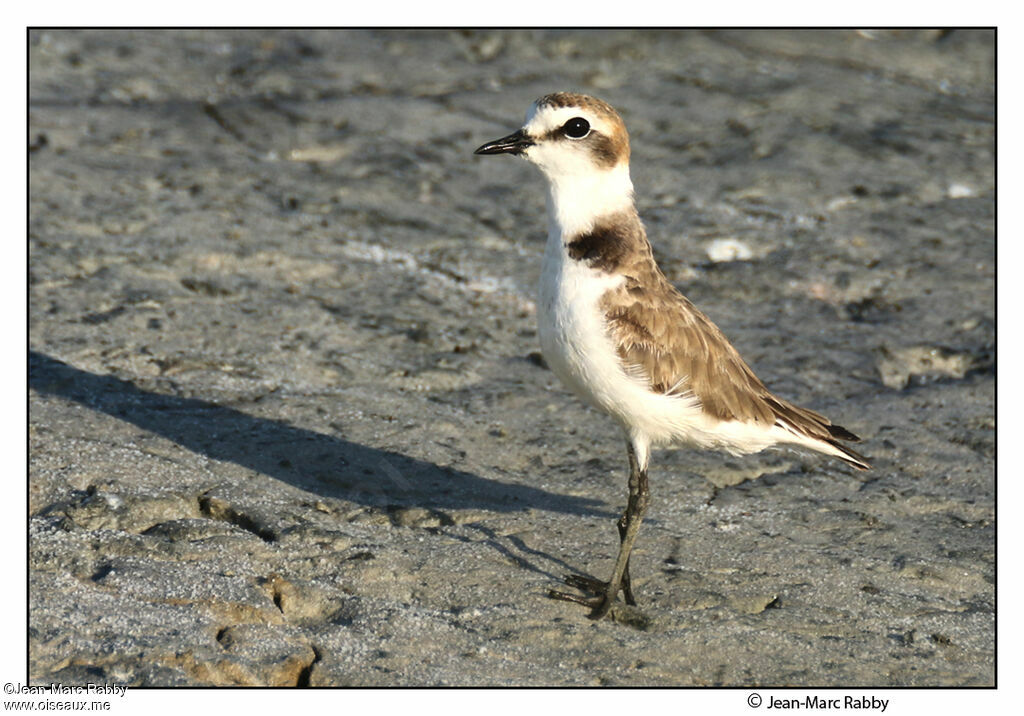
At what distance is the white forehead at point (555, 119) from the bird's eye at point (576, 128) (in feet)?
0.05

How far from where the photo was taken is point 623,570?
477 cm

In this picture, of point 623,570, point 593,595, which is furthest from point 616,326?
point 593,595

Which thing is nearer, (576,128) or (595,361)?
(595,361)

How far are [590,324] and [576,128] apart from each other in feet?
2.82

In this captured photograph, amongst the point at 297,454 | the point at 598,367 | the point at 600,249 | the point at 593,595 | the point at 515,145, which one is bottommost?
the point at 593,595

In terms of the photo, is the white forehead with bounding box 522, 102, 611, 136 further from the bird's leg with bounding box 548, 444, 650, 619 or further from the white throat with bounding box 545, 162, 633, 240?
the bird's leg with bounding box 548, 444, 650, 619

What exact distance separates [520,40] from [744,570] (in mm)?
7597

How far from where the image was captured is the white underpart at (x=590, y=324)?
475cm

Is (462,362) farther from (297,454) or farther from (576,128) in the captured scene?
(576,128)

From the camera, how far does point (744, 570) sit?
5.04 meters

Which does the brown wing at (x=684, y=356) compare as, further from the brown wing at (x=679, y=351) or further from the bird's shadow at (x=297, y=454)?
the bird's shadow at (x=297, y=454)

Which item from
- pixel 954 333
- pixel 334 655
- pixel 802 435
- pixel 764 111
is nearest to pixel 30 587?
pixel 334 655

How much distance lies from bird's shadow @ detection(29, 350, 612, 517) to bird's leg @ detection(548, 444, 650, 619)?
611 mm

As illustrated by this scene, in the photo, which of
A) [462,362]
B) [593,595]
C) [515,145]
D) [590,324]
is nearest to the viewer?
[590,324]
